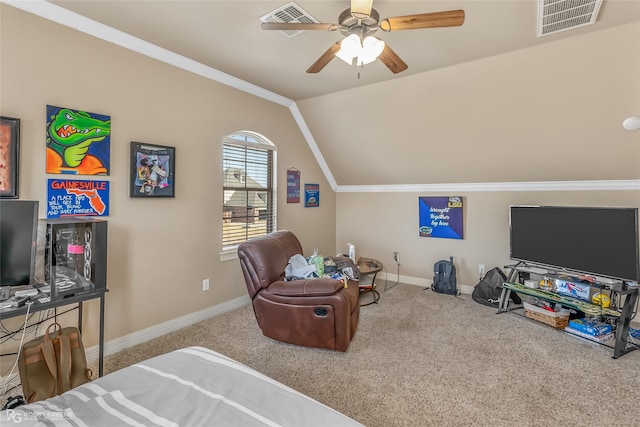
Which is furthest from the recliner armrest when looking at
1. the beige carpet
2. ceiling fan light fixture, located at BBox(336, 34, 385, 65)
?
ceiling fan light fixture, located at BBox(336, 34, 385, 65)

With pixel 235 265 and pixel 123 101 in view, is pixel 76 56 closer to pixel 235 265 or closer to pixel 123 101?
pixel 123 101

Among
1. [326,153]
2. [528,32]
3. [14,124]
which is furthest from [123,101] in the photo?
[528,32]

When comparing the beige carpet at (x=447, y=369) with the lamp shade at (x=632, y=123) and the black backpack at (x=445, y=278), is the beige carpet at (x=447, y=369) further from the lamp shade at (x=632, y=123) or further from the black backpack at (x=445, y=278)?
the lamp shade at (x=632, y=123)

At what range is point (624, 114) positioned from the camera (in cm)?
287

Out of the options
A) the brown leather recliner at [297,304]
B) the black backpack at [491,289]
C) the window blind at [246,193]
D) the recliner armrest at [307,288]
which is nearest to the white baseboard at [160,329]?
the window blind at [246,193]

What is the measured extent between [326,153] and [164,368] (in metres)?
4.20

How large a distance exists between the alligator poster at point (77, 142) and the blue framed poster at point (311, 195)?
2.74 metres

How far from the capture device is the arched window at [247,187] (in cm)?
371

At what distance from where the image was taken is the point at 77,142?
2.42m

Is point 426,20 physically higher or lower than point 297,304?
higher

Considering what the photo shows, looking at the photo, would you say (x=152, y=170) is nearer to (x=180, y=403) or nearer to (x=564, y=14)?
(x=180, y=403)

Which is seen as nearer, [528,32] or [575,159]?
[528,32]

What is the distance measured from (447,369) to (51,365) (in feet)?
8.99

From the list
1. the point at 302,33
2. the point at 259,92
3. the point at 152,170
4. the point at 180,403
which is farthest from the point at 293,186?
the point at 180,403
